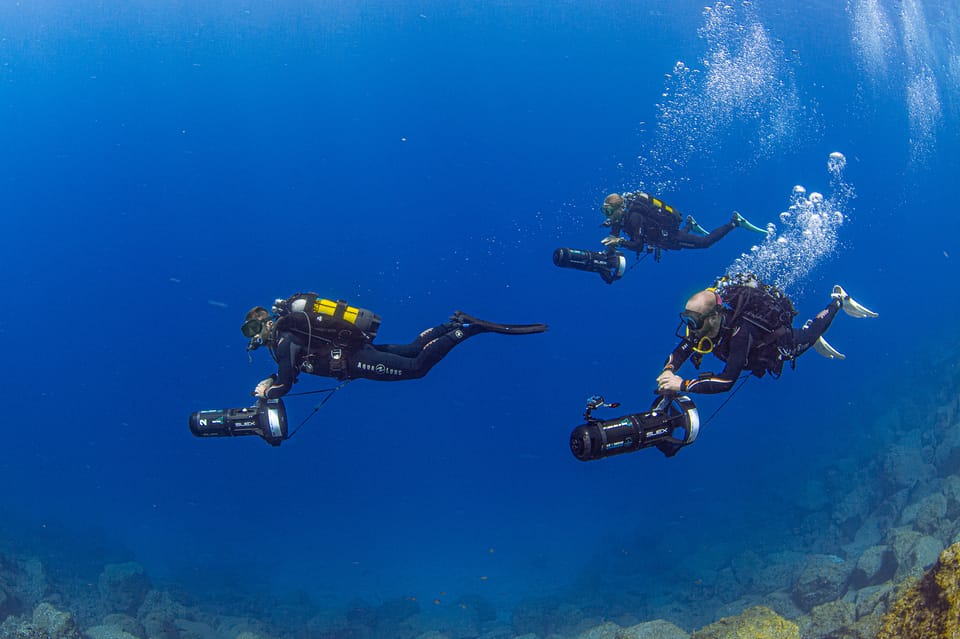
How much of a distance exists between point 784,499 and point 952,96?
54.8m

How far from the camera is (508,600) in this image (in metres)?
21.3

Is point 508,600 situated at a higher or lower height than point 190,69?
lower

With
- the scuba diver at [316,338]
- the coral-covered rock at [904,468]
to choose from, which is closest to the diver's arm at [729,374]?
the scuba diver at [316,338]

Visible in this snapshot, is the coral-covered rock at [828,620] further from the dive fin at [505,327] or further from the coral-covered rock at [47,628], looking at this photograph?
the coral-covered rock at [47,628]

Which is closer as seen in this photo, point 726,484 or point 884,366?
point 726,484

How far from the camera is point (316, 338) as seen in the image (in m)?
6.94

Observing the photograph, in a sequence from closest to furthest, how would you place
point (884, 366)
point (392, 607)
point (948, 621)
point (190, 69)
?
point (948, 621) < point (392, 607) < point (884, 366) < point (190, 69)

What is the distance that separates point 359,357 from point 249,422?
1556 millimetres

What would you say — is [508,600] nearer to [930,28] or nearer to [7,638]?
[7,638]

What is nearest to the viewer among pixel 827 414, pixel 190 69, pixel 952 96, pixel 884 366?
pixel 827 414

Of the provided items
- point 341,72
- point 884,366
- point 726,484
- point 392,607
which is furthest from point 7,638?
point 341,72

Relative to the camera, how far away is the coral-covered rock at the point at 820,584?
1200 cm

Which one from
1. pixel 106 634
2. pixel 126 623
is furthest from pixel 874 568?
pixel 126 623

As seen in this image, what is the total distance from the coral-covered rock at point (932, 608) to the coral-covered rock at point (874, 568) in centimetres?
888
